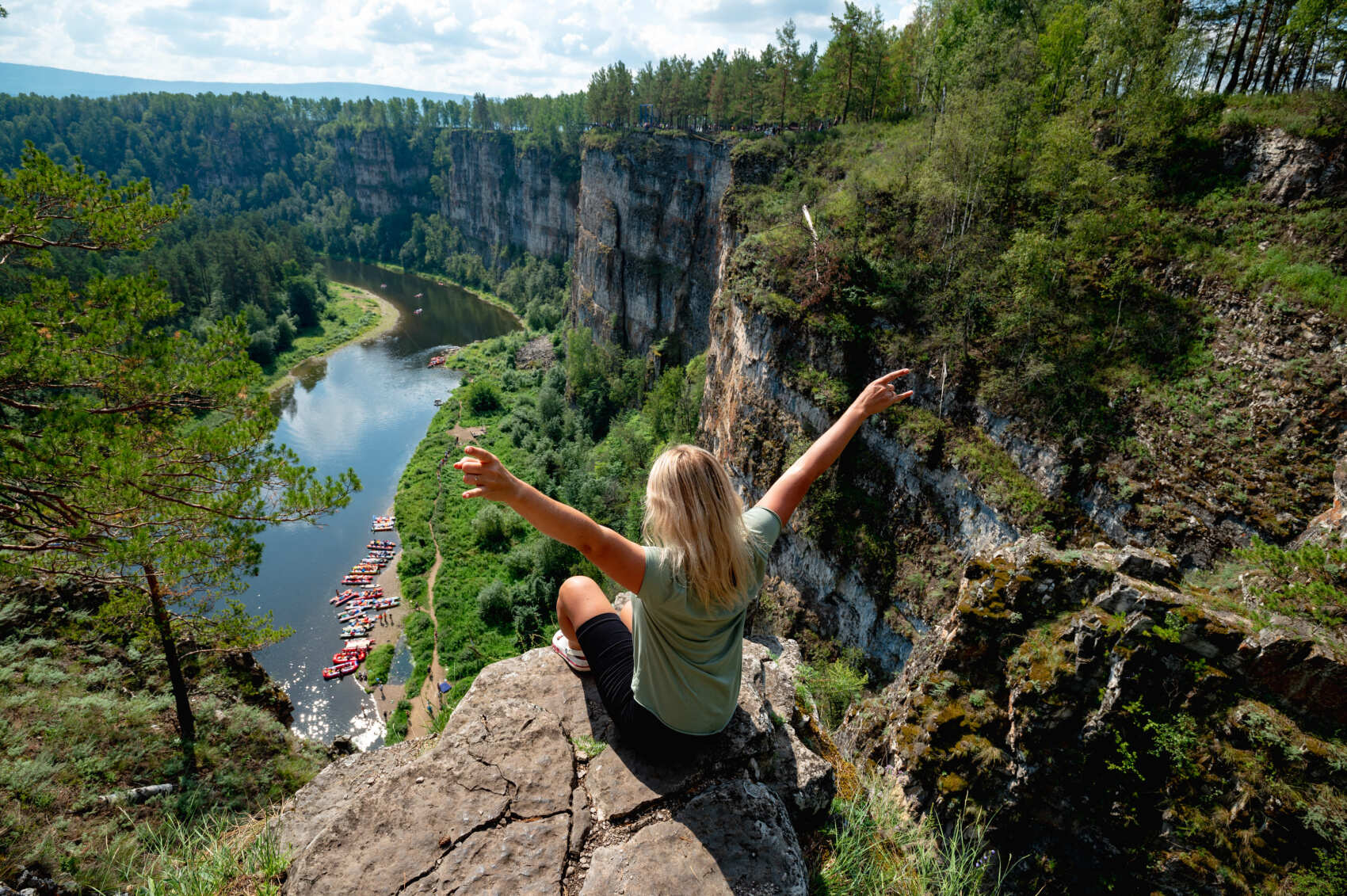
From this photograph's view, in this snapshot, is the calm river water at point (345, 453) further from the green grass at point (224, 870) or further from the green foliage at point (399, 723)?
the green grass at point (224, 870)

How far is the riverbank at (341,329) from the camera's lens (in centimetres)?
6412

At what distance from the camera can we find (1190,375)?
1337cm

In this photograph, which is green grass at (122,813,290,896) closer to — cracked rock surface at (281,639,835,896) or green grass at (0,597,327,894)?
green grass at (0,597,327,894)

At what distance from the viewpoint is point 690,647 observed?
353 cm

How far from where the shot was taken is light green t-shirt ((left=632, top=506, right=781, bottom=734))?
3.34 meters

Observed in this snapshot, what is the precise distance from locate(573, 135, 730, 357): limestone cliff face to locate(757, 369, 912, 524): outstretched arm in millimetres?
39210

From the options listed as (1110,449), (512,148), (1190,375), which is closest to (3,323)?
(1110,449)

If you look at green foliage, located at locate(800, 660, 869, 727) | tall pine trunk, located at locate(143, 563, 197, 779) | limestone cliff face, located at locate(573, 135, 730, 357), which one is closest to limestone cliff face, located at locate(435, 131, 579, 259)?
limestone cliff face, located at locate(573, 135, 730, 357)

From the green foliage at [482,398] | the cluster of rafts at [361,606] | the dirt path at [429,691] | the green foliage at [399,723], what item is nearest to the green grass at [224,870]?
the dirt path at [429,691]

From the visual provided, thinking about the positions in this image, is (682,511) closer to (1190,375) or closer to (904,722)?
(904,722)

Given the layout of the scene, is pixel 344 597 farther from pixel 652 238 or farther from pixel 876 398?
pixel 652 238

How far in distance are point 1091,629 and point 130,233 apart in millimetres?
11652

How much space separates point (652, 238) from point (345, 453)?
1224 inches

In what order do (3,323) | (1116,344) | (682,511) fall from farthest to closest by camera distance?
(1116,344) < (3,323) < (682,511)
